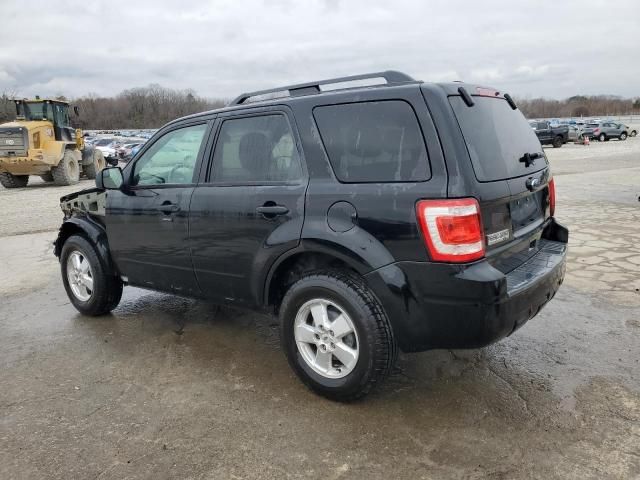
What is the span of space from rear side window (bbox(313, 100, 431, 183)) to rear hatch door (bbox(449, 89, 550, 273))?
27cm

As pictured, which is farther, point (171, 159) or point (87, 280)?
point (87, 280)

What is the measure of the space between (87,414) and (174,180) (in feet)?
5.68

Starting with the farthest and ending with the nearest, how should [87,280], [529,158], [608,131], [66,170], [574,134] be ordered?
[608,131] → [574,134] → [66,170] → [87,280] → [529,158]

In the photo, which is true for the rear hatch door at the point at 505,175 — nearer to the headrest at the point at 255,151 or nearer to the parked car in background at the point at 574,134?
the headrest at the point at 255,151

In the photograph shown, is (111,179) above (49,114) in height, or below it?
below

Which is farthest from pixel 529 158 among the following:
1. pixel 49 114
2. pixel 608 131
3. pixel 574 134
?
pixel 608 131

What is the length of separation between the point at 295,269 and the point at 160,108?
4443 inches

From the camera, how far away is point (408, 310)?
111 inches

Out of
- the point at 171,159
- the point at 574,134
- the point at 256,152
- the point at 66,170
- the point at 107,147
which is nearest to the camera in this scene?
the point at 256,152

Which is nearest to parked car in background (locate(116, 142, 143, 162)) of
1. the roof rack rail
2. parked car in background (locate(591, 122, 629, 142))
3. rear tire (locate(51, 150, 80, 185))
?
rear tire (locate(51, 150, 80, 185))

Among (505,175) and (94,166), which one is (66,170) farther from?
(505,175)

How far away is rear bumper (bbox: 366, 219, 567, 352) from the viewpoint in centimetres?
267

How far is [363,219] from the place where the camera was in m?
2.90

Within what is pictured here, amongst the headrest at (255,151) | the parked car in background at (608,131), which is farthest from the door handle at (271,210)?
the parked car in background at (608,131)
